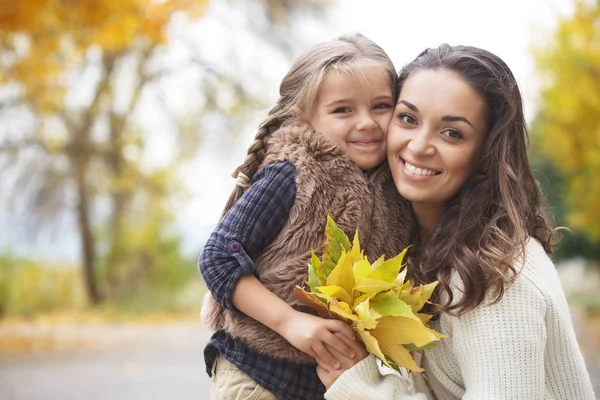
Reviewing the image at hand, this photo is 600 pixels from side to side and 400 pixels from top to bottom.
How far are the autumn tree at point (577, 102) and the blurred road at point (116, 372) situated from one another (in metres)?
5.86

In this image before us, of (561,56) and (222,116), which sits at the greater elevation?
(222,116)

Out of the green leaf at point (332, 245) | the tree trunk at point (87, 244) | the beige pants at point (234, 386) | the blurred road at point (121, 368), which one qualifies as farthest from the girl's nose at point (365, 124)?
the tree trunk at point (87, 244)

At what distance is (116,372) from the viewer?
25.9ft

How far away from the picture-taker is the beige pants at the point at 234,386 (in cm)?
249

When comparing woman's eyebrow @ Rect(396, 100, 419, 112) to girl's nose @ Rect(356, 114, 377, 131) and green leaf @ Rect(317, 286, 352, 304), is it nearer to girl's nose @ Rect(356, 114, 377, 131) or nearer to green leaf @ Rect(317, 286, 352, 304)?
girl's nose @ Rect(356, 114, 377, 131)

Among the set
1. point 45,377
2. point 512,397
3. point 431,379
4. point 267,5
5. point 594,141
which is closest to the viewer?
point 512,397

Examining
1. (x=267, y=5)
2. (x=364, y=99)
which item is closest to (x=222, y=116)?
(x=267, y=5)

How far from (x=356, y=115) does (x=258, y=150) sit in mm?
395

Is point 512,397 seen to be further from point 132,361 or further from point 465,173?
point 132,361

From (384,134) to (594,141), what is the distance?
27.1 ft

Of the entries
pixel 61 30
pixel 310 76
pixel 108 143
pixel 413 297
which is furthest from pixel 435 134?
pixel 108 143

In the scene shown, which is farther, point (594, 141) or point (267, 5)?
point (267, 5)

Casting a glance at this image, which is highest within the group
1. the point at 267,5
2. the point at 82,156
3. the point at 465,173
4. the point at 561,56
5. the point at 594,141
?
the point at 267,5

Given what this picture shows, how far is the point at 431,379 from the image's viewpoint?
2.57m
